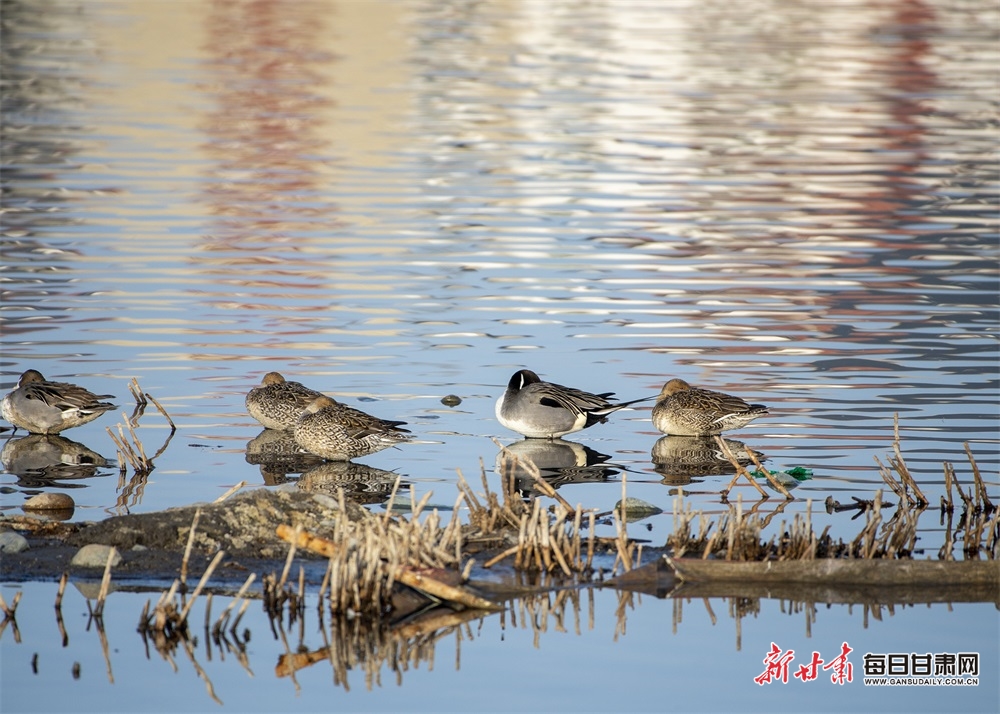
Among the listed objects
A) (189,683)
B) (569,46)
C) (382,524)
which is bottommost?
(189,683)

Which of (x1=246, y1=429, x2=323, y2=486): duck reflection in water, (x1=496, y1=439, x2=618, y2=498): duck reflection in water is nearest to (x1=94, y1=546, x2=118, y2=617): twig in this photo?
(x1=246, y1=429, x2=323, y2=486): duck reflection in water

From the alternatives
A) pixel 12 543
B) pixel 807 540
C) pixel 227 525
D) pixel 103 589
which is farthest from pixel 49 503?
pixel 807 540

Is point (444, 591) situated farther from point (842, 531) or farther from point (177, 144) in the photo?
point (177, 144)

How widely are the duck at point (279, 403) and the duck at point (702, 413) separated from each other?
10.1ft

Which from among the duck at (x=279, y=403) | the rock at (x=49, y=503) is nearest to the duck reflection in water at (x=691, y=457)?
the duck at (x=279, y=403)

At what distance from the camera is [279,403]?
13.2 meters

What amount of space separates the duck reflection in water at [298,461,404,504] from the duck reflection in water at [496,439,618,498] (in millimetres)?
960

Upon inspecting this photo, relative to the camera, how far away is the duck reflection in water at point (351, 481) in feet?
37.8

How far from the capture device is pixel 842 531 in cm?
1057

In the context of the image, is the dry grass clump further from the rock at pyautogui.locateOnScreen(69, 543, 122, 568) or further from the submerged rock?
the rock at pyautogui.locateOnScreen(69, 543, 122, 568)

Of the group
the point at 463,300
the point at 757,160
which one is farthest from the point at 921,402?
the point at 757,160

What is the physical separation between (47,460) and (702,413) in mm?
5606

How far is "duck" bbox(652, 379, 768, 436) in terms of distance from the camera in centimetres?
1311

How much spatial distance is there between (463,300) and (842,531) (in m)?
9.72
